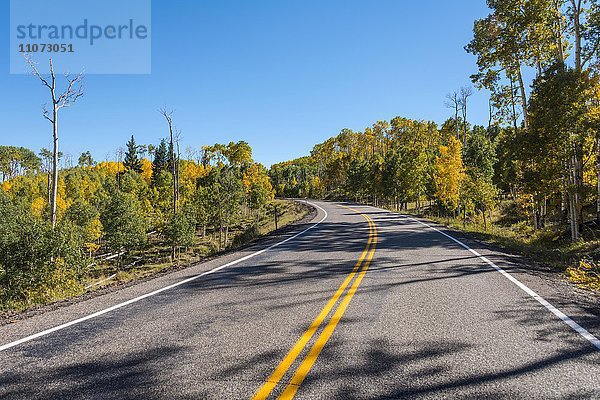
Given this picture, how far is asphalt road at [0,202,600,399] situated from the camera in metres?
3.08

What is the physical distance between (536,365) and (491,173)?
4522 cm

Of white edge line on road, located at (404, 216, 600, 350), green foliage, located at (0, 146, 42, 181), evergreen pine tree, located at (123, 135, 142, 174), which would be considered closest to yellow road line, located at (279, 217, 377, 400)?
white edge line on road, located at (404, 216, 600, 350)

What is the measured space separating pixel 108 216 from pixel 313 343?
43696mm

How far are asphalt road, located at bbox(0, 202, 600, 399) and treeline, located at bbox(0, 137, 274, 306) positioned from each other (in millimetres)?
3937

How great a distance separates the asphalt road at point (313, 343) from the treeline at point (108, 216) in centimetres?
394

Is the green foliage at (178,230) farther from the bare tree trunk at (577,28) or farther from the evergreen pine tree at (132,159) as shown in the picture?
the evergreen pine tree at (132,159)

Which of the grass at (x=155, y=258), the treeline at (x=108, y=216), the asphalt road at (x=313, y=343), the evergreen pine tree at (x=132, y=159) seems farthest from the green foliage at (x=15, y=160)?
the asphalt road at (x=313, y=343)

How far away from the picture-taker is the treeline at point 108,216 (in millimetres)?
14365

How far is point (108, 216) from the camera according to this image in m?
41.5

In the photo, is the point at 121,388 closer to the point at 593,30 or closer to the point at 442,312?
the point at 442,312

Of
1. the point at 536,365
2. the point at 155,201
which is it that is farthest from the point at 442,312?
the point at 155,201

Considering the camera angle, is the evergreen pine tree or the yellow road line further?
the evergreen pine tree

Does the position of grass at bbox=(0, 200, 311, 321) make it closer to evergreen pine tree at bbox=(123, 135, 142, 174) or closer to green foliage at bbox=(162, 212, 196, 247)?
green foliage at bbox=(162, 212, 196, 247)

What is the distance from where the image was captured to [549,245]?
1478 centimetres
